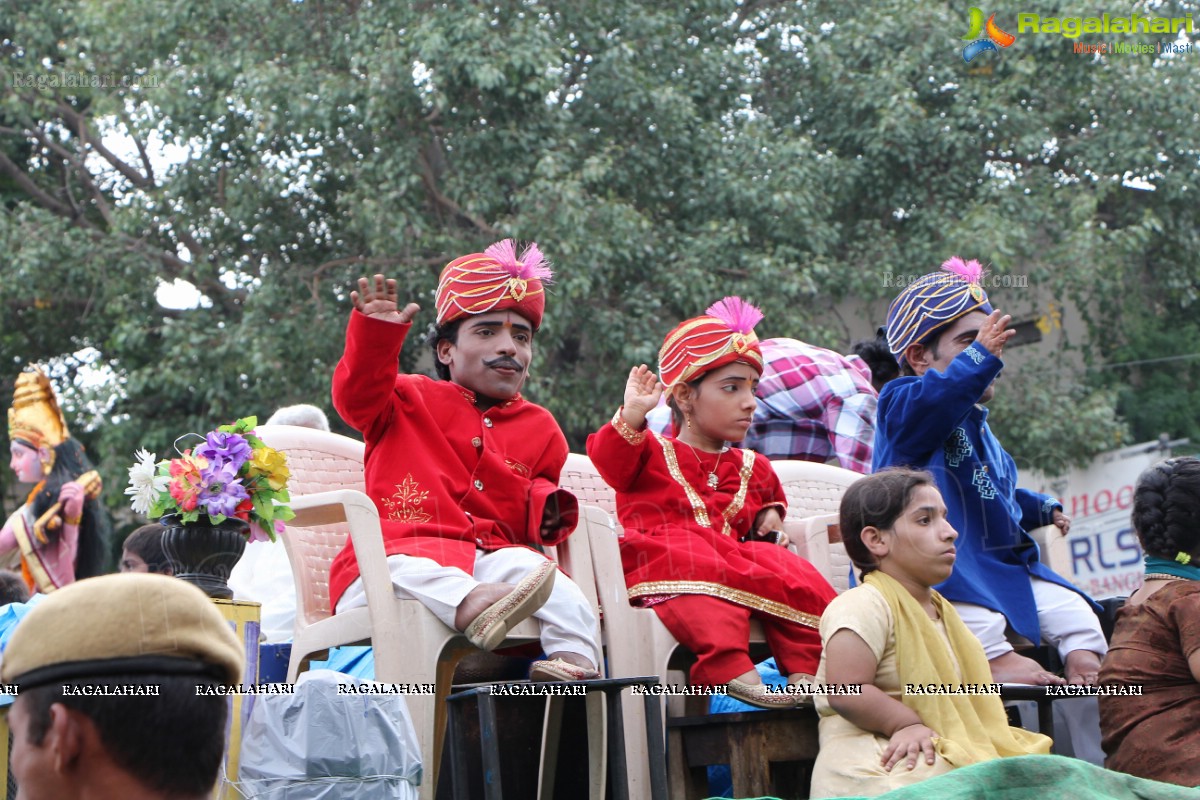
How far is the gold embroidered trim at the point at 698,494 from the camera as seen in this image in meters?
4.52

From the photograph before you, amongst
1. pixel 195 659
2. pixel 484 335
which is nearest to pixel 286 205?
pixel 484 335

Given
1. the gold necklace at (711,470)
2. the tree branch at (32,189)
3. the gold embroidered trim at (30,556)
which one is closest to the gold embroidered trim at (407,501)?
the gold necklace at (711,470)

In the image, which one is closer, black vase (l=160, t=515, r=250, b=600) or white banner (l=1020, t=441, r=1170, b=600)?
black vase (l=160, t=515, r=250, b=600)

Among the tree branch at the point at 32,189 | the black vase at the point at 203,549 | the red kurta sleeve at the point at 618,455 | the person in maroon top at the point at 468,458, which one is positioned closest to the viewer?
the black vase at the point at 203,549

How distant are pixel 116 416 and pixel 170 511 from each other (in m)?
7.87

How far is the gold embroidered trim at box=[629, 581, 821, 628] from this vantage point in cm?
423

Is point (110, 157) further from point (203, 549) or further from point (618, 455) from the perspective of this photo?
point (203, 549)

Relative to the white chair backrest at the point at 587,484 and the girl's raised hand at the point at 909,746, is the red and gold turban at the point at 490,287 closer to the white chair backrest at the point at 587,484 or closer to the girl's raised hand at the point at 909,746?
the white chair backrest at the point at 587,484

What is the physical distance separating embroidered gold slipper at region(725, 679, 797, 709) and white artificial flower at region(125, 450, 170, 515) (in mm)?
1654

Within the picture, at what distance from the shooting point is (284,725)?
334 centimetres

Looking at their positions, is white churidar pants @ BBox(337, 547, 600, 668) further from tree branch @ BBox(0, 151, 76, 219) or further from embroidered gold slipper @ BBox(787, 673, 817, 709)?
tree branch @ BBox(0, 151, 76, 219)

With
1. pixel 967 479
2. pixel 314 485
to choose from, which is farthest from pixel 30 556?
pixel 967 479

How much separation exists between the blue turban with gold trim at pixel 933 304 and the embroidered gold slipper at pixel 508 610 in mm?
1704

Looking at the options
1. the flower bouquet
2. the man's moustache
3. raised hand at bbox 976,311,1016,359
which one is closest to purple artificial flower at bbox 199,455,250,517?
the flower bouquet
